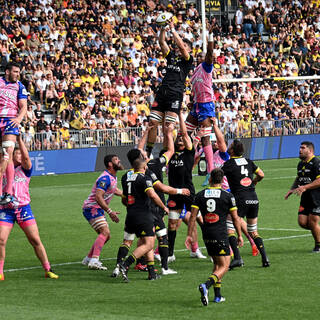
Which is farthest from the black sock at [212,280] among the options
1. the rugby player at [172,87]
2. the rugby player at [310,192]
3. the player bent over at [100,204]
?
the rugby player at [172,87]

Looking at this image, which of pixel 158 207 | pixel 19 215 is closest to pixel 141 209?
pixel 158 207

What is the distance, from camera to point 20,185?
488 inches

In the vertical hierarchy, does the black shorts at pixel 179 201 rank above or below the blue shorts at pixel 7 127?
below

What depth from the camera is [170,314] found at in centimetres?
954

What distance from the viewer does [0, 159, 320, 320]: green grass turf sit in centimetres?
967

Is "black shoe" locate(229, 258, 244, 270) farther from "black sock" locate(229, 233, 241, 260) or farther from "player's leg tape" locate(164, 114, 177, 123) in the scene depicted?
"player's leg tape" locate(164, 114, 177, 123)

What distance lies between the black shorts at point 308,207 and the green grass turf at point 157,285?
0.68 meters

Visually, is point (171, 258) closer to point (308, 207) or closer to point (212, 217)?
point (308, 207)

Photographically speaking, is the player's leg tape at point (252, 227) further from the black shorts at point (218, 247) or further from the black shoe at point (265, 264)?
the black shorts at point (218, 247)

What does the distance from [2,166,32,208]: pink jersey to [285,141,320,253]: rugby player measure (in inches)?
183

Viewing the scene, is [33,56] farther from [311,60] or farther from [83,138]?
[311,60]

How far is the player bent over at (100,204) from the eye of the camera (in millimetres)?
13156

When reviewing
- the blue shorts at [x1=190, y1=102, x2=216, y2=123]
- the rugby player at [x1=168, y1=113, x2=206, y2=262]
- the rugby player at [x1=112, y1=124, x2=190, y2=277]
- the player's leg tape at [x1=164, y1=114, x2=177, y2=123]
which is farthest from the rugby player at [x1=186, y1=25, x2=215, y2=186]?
the rugby player at [x1=112, y1=124, x2=190, y2=277]

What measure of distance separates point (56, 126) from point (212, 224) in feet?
68.9
